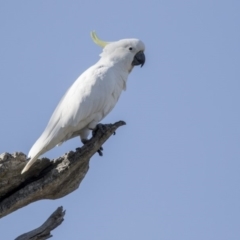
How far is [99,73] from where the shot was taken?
6230mm

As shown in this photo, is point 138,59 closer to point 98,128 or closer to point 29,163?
point 98,128

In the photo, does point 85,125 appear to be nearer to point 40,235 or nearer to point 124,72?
point 124,72

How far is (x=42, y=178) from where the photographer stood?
17.2ft

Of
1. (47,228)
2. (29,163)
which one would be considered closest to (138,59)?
(29,163)

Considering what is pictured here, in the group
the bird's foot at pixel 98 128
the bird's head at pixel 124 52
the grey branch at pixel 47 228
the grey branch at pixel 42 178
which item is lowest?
the grey branch at pixel 47 228

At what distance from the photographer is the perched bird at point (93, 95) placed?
5.70 m

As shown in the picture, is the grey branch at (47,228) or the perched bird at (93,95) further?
the perched bird at (93,95)

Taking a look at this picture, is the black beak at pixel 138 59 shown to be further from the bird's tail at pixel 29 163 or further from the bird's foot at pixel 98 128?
the bird's tail at pixel 29 163

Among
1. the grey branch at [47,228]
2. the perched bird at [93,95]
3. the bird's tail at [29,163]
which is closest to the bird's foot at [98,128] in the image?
the perched bird at [93,95]

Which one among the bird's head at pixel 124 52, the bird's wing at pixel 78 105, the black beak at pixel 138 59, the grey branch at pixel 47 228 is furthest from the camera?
the black beak at pixel 138 59

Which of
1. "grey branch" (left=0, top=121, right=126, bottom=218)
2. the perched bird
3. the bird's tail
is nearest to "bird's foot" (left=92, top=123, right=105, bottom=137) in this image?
the perched bird

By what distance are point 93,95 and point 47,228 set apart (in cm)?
147

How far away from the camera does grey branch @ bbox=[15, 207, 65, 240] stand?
198 inches

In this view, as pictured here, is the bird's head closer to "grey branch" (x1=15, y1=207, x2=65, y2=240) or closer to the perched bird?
the perched bird
